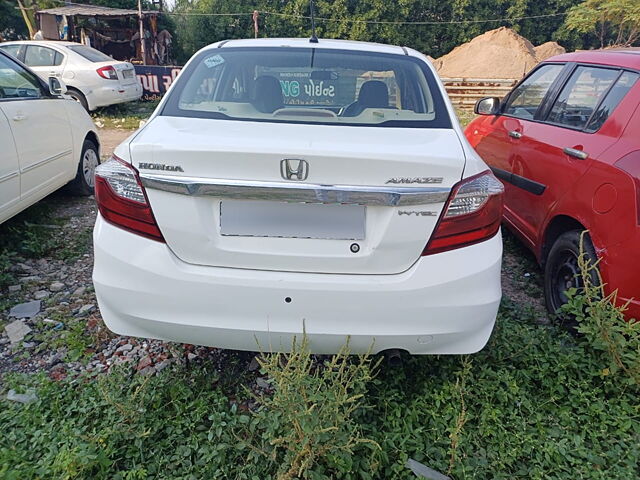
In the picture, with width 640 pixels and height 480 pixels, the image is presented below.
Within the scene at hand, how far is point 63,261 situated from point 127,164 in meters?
2.33

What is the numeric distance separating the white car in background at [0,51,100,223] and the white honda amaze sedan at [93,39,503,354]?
7.04ft

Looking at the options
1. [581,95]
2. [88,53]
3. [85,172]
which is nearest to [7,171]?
[85,172]

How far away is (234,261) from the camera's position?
1936 mm

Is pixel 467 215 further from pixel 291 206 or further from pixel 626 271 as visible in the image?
pixel 626 271

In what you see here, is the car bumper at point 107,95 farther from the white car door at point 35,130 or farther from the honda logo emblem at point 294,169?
the honda logo emblem at point 294,169

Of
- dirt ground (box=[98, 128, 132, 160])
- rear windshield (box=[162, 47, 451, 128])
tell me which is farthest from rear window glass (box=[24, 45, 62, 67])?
rear windshield (box=[162, 47, 451, 128])

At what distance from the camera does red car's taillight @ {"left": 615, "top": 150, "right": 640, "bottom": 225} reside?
239 cm

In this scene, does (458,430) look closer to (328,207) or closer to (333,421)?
(333,421)

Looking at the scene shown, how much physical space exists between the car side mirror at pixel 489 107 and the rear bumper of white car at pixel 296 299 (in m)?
2.74

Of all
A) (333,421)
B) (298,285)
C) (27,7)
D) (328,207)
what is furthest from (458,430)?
(27,7)

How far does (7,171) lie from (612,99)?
401 cm

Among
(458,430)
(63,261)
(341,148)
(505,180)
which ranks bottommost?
(63,261)

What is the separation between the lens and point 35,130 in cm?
406

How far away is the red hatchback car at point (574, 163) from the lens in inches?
98.6
